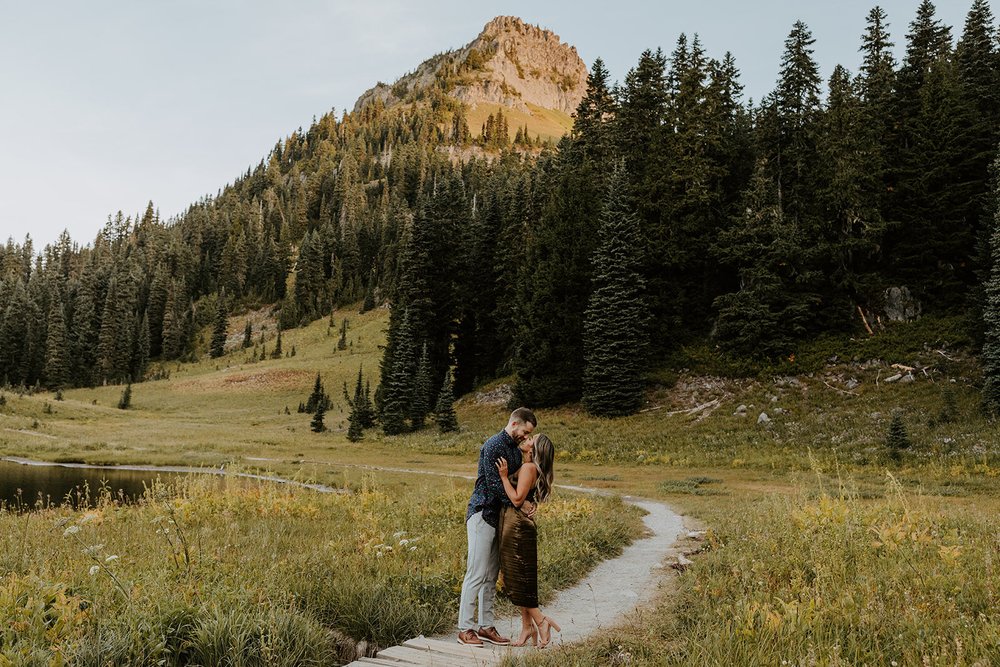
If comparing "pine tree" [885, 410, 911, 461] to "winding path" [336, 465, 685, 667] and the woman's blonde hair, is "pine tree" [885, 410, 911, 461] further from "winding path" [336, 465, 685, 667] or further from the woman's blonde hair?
the woman's blonde hair

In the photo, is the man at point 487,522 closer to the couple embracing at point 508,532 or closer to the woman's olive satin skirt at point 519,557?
the couple embracing at point 508,532

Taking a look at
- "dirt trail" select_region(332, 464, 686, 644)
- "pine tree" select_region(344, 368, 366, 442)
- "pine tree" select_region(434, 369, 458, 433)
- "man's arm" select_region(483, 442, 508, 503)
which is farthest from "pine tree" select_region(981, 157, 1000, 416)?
"pine tree" select_region(344, 368, 366, 442)

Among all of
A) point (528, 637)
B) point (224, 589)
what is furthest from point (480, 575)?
point (224, 589)

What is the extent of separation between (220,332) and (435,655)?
12478cm

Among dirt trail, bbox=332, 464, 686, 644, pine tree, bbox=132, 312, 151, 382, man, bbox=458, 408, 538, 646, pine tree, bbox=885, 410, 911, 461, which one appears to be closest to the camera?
man, bbox=458, 408, 538, 646

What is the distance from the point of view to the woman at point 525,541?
6.21m

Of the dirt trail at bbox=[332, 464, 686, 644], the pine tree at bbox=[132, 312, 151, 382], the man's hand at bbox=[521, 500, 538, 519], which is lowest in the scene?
the dirt trail at bbox=[332, 464, 686, 644]

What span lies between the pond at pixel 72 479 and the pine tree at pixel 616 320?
71.1 ft

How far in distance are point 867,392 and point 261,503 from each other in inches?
1305

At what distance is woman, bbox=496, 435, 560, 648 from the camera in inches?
245

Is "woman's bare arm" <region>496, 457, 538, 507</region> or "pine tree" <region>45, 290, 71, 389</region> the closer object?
"woman's bare arm" <region>496, 457, 538, 507</region>

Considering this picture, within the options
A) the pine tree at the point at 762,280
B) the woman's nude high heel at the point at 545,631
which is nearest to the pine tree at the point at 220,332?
the pine tree at the point at 762,280

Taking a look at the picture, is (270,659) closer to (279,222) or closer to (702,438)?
→ (702,438)

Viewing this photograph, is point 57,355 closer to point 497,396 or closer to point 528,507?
point 497,396
